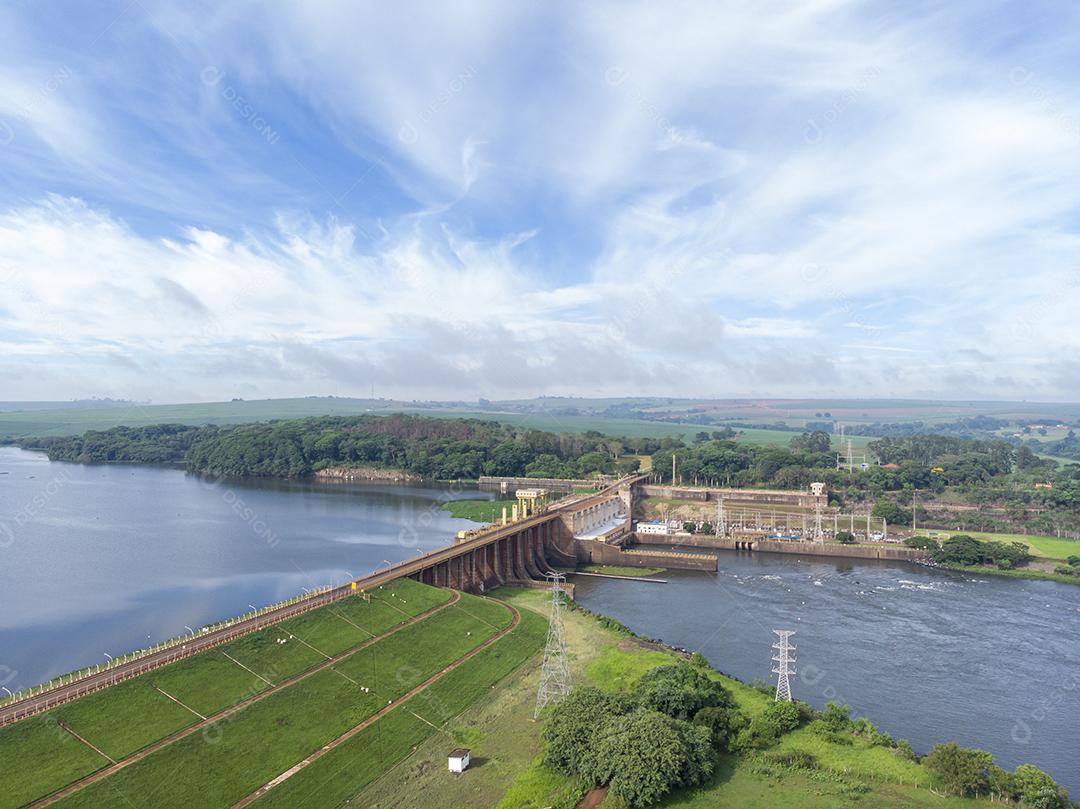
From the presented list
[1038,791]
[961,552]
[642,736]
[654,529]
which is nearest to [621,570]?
[654,529]

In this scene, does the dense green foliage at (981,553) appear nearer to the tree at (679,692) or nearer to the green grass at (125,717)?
the tree at (679,692)

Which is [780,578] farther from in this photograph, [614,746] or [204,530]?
[204,530]

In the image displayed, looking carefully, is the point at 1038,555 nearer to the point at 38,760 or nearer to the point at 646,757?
the point at 646,757

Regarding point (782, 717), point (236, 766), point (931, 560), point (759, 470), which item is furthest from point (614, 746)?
point (759, 470)

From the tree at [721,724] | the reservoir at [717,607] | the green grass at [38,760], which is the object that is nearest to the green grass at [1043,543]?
the reservoir at [717,607]

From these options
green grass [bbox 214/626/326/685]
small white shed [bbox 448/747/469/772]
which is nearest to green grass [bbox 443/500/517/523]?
green grass [bbox 214/626/326/685]
